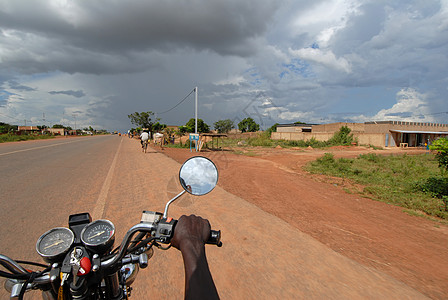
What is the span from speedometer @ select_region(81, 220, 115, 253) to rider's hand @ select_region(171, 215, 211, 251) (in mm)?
369

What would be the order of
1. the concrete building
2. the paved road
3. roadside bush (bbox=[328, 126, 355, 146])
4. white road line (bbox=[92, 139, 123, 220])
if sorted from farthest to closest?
roadside bush (bbox=[328, 126, 355, 146]) → the concrete building → white road line (bbox=[92, 139, 123, 220]) → the paved road

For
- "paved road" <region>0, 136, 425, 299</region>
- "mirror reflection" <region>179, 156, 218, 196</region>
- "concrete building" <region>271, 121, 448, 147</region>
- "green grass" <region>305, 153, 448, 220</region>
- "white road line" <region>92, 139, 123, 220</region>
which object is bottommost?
"green grass" <region>305, 153, 448, 220</region>

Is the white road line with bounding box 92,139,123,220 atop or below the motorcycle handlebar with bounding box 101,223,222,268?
below

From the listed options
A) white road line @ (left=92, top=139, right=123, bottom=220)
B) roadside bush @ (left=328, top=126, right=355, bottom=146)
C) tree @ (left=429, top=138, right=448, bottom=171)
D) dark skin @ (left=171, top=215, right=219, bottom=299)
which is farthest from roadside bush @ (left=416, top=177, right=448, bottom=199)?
roadside bush @ (left=328, top=126, right=355, bottom=146)

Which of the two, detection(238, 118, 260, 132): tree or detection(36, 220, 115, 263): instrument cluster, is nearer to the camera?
detection(36, 220, 115, 263): instrument cluster

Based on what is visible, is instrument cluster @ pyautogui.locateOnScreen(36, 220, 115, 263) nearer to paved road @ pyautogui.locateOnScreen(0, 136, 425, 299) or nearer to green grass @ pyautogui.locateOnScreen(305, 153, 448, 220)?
paved road @ pyautogui.locateOnScreen(0, 136, 425, 299)

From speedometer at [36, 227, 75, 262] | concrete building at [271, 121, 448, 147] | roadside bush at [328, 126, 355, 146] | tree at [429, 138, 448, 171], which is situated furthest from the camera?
roadside bush at [328, 126, 355, 146]

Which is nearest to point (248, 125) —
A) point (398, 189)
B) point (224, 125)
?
point (224, 125)

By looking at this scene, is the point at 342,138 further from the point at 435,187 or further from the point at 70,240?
the point at 70,240

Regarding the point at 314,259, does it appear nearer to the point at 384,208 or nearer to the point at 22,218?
the point at 384,208

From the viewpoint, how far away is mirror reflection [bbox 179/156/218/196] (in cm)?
194

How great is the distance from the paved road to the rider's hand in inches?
38.5

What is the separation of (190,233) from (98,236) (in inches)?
21.5

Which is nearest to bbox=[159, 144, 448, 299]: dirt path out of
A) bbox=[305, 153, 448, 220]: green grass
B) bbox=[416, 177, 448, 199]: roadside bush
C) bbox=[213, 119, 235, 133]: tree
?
bbox=[305, 153, 448, 220]: green grass
